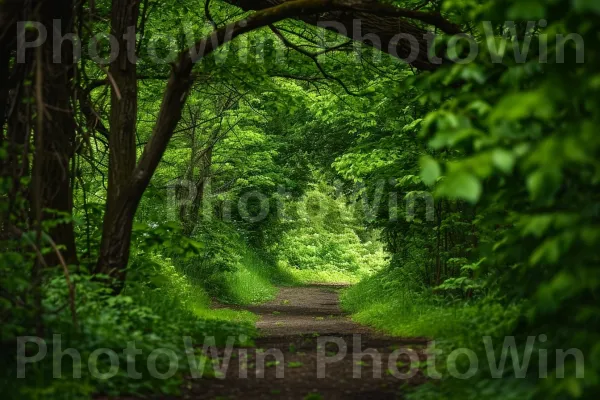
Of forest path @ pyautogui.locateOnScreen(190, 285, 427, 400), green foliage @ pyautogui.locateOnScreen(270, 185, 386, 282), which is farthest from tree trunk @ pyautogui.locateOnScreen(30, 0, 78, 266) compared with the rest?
green foliage @ pyautogui.locateOnScreen(270, 185, 386, 282)

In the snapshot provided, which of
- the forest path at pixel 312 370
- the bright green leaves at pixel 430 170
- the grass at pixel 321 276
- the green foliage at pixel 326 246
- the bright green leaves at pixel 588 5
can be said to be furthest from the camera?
the green foliage at pixel 326 246

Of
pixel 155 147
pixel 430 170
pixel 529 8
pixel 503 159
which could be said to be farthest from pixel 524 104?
pixel 155 147

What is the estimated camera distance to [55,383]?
4.68 metres

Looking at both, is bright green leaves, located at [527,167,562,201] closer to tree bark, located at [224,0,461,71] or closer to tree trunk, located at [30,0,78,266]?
tree trunk, located at [30,0,78,266]

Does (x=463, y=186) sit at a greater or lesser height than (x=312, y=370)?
greater

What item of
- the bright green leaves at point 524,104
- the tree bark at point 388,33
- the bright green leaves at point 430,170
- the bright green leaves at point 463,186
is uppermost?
the tree bark at point 388,33

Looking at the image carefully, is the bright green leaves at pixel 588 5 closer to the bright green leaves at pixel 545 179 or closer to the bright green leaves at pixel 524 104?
the bright green leaves at pixel 524 104

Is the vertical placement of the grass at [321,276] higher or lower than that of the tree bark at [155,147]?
lower

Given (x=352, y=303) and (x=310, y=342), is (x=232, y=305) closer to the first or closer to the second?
(x=352, y=303)

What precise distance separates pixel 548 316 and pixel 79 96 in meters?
5.94

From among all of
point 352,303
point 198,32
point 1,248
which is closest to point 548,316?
point 1,248

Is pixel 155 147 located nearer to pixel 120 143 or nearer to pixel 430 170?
pixel 120 143

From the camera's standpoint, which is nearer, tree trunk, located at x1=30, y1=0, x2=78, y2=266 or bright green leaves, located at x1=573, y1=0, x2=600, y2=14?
bright green leaves, located at x1=573, y1=0, x2=600, y2=14

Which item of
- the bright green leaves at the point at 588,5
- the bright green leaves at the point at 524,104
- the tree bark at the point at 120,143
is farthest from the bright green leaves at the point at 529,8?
the tree bark at the point at 120,143
